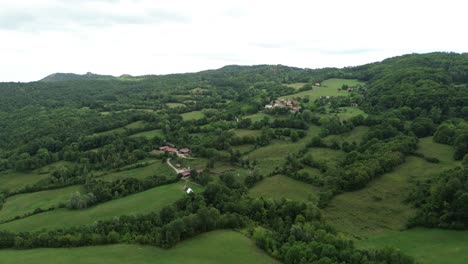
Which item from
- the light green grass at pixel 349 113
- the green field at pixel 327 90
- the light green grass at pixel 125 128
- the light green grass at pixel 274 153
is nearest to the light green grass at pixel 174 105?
the light green grass at pixel 125 128

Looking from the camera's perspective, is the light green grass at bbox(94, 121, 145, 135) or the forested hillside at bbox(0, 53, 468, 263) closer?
the forested hillside at bbox(0, 53, 468, 263)

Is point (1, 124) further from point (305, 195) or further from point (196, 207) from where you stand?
point (305, 195)

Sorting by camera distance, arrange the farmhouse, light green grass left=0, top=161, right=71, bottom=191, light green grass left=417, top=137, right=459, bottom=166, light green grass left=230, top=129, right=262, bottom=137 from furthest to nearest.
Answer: light green grass left=230, top=129, right=262, bottom=137
the farmhouse
light green grass left=0, top=161, right=71, bottom=191
light green grass left=417, top=137, right=459, bottom=166

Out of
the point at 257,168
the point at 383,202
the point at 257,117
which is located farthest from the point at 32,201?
the point at 257,117

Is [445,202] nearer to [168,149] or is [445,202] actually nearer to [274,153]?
[274,153]

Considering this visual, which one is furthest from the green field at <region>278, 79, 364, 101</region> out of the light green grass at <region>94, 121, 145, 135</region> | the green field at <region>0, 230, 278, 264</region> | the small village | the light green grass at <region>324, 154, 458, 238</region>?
the green field at <region>0, 230, 278, 264</region>

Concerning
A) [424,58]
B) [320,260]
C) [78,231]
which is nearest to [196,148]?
[78,231]

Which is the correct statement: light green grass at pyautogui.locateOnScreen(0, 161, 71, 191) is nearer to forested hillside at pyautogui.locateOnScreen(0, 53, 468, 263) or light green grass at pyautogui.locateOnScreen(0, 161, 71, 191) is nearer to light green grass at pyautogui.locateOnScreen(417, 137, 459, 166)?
forested hillside at pyautogui.locateOnScreen(0, 53, 468, 263)
